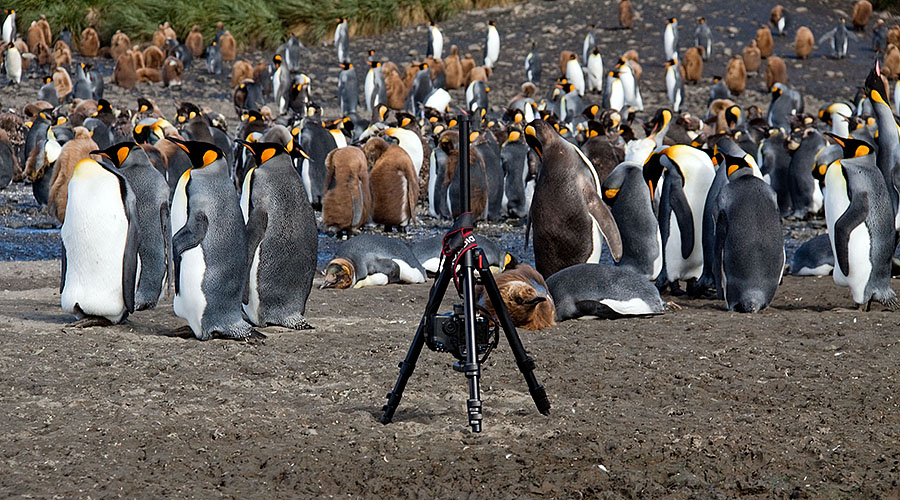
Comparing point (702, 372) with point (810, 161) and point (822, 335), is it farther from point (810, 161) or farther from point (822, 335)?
point (810, 161)

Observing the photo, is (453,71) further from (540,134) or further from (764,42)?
(540,134)

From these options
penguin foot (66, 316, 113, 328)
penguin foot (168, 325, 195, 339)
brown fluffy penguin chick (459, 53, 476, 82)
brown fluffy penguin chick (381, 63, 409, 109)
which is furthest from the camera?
brown fluffy penguin chick (459, 53, 476, 82)

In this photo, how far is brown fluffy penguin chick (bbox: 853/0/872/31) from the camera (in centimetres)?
2972

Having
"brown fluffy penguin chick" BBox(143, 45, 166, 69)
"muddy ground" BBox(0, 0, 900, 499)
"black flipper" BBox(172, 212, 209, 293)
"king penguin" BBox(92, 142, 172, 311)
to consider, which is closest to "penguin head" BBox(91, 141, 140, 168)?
"king penguin" BBox(92, 142, 172, 311)

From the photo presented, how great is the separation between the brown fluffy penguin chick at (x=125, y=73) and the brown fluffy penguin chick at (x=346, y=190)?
51.7 feet

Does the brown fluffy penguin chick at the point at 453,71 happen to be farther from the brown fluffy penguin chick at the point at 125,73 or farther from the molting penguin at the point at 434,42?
the brown fluffy penguin chick at the point at 125,73

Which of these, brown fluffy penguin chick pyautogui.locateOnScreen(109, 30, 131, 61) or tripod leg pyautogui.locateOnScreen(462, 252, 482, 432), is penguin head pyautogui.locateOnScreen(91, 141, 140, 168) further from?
brown fluffy penguin chick pyautogui.locateOnScreen(109, 30, 131, 61)

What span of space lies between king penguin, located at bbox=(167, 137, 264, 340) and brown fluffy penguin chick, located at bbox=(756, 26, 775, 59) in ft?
78.5

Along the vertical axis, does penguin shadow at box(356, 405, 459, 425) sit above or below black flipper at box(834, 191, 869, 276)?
above

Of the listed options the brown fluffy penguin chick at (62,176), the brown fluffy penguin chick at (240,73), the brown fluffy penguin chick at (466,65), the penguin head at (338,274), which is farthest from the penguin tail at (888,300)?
the brown fluffy penguin chick at (240,73)

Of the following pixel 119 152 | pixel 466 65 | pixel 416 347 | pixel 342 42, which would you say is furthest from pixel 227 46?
pixel 416 347

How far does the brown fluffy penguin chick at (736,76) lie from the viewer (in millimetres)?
25312

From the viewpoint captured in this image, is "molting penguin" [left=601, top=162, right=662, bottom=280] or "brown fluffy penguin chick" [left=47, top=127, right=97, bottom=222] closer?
"molting penguin" [left=601, top=162, right=662, bottom=280]

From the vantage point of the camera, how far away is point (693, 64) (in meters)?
26.3
